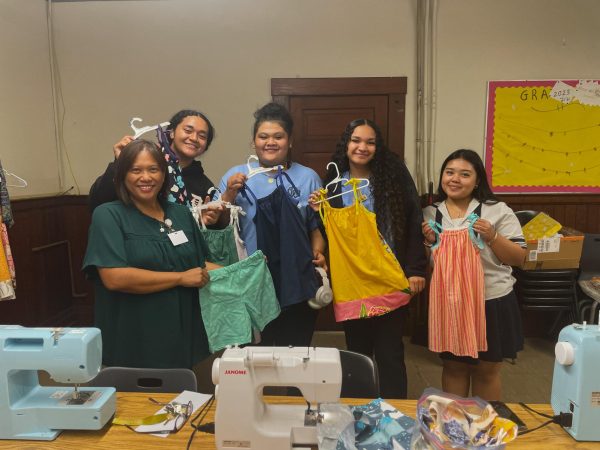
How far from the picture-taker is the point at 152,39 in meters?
3.56

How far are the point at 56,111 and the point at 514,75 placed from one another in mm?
3929

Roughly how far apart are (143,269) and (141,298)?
5.0 inches

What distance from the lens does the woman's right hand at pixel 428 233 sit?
6.65ft

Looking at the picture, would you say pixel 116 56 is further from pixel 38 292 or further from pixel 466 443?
pixel 466 443

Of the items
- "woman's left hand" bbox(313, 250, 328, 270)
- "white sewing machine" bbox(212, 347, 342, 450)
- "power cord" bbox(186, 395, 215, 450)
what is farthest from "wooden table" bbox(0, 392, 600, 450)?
"woman's left hand" bbox(313, 250, 328, 270)

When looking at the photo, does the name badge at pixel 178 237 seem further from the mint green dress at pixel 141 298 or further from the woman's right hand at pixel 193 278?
the woman's right hand at pixel 193 278

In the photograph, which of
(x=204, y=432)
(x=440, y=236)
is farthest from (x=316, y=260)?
(x=204, y=432)

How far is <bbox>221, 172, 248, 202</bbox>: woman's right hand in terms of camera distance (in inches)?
74.7

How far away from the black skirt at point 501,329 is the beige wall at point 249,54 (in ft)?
6.20

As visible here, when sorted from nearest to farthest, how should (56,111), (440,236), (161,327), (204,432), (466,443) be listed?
(466,443), (204,432), (161,327), (440,236), (56,111)

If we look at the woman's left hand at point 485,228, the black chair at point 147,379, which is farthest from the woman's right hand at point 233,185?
the woman's left hand at point 485,228

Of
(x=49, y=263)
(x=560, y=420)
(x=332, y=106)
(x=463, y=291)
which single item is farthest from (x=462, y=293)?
(x=49, y=263)

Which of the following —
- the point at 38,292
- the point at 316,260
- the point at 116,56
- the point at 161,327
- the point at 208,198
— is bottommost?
the point at 38,292

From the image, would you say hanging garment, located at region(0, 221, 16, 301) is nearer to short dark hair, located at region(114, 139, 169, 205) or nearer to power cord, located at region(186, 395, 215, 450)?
short dark hair, located at region(114, 139, 169, 205)
